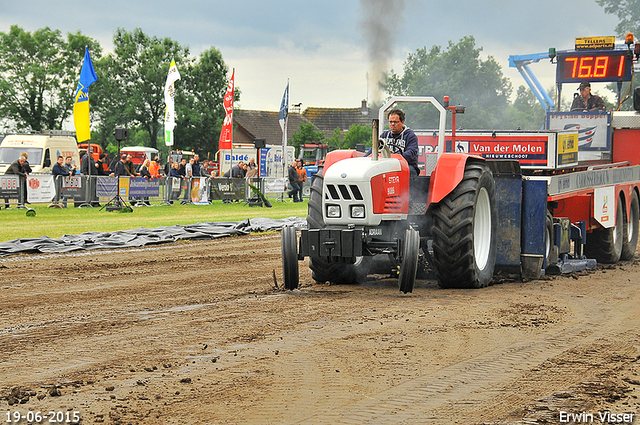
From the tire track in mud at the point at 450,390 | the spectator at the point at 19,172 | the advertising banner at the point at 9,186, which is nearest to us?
the tire track in mud at the point at 450,390

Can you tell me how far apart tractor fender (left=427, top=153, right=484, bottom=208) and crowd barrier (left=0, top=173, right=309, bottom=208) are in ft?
55.0

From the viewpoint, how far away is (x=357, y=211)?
8727 millimetres

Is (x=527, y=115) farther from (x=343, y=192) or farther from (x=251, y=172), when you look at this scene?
(x=343, y=192)

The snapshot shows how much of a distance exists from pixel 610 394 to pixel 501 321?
7.81 ft

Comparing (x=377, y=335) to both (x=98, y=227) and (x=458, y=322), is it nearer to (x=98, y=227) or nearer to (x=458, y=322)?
(x=458, y=322)

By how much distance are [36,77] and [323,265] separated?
60.9 m

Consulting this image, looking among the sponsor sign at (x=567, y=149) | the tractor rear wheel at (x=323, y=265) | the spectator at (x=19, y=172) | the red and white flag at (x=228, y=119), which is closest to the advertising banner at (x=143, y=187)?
the spectator at (x=19, y=172)

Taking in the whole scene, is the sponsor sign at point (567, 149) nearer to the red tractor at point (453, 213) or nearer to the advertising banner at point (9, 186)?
the red tractor at point (453, 213)

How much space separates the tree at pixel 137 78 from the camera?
219 ft

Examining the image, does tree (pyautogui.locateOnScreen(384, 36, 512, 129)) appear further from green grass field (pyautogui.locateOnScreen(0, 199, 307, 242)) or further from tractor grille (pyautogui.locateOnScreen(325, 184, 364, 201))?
tractor grille (pyautogui.locateOnScreen(325, 184, 364, 201))

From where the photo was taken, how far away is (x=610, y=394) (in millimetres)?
4871

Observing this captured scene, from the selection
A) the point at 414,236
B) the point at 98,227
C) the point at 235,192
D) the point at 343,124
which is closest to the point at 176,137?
the point at 343,124

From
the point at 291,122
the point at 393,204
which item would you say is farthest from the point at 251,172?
the point at 291,122

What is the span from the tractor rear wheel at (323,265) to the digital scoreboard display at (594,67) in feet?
27.0
